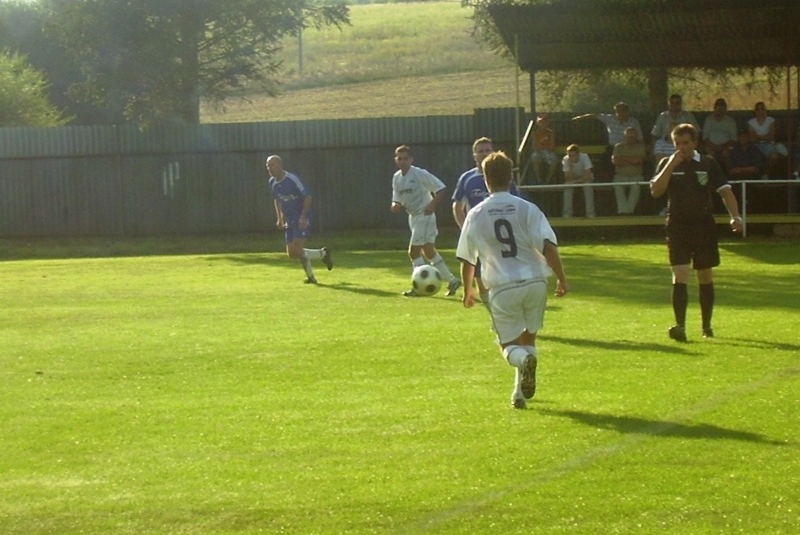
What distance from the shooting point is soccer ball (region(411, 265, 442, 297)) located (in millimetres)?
16172

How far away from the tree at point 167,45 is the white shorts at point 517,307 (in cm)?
2854

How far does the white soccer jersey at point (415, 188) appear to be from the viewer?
17891 millimetres

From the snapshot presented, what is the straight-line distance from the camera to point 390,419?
9.13 meters

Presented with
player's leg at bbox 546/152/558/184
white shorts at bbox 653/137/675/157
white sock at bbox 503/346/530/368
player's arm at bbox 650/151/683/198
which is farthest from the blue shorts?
white sock at bbox 503/346/530/368

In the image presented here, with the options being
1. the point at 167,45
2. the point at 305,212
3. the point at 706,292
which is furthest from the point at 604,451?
the point at 167,45

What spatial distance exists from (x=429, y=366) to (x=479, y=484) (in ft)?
13.9

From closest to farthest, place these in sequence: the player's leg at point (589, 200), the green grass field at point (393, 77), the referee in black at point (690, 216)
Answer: the referee in black at point (690, 216) → the player's leg at point (589, 200) → the green grass field at point (393, 77)

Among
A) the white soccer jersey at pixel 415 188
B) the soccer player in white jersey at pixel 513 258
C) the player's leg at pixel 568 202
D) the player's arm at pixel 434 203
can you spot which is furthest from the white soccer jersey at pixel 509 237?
the player's leg at pixel 568 202

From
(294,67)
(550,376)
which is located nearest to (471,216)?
(550,376)

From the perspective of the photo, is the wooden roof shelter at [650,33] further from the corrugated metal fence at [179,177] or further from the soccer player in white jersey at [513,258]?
the soccer player in white jersey at [513,258]

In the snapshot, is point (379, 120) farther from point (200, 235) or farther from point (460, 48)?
point (460, 48)

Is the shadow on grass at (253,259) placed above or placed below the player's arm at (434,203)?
below

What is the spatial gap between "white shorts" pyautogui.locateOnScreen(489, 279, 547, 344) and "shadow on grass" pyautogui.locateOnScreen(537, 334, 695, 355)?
297cm

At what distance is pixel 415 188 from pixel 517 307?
889cm
